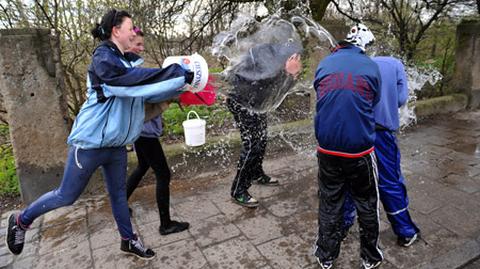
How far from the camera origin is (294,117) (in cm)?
655

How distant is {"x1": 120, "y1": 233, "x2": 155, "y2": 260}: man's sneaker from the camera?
301 centimetres

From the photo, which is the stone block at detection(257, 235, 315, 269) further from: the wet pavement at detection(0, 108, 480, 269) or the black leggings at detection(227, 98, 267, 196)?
the black leggings at detection(227, 98, 267, 196)

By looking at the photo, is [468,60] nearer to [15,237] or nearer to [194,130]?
[194,130]

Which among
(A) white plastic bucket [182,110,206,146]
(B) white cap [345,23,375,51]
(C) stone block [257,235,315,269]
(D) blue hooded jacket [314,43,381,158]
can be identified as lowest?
(C) stone block [257,235,315,269]

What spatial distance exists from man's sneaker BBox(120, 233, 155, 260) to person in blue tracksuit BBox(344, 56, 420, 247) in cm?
173

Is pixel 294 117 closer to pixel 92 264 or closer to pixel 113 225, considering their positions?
pixel 113 225

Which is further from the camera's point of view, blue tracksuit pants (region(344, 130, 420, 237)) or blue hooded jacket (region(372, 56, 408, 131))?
blue tracksuit pants (region(344, 130, 420, 237))

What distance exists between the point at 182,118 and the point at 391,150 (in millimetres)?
3841

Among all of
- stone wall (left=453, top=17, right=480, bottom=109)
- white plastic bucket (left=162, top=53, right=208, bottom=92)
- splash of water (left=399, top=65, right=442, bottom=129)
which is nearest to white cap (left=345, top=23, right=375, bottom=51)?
white plastic bucket (left=162, top=53, right=208, bottom=92)

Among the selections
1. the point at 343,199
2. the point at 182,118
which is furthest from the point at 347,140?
the point at 182,118

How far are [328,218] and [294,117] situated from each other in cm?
403

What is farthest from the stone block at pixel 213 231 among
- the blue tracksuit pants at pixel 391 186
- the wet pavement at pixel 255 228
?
the blue tracksuit pants at pixel 391 186

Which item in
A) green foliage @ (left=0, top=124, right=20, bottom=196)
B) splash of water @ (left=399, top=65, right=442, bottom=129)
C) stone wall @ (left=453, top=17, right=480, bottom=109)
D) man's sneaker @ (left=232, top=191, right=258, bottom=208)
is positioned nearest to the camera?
man's sneaker @ (left=232, top=191, right=258, bottom=208)

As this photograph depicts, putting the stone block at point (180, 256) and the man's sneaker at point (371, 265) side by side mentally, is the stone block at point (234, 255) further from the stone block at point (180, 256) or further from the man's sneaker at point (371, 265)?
the man's sneaker at point (371, 265)
